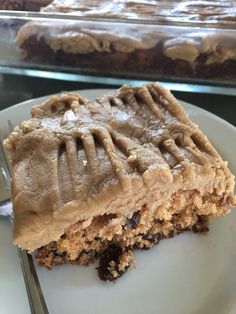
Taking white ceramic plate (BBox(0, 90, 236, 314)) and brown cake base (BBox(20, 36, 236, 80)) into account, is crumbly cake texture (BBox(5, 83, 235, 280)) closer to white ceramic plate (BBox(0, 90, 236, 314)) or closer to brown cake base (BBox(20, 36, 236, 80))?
white ceramic plate (BBox(0, 90, 236, 314))

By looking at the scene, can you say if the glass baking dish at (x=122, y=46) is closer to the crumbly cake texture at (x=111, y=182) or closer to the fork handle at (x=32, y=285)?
the crumbly cake texture at (x=111, y=182)

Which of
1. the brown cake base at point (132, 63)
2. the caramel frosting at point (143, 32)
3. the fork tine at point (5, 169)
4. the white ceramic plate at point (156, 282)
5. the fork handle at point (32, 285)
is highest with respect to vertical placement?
the caramel frosting at point (143, 32)

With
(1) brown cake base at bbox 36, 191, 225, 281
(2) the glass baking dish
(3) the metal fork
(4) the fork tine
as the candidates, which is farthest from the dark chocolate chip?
(2) the glass baking dish

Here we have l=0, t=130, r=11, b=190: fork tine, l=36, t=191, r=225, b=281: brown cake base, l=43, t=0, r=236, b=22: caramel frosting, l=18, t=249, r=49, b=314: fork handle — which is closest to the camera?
l=18, t=249, r=49, b=314: fork handle

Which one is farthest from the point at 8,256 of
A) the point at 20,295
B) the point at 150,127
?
the point at 150,127

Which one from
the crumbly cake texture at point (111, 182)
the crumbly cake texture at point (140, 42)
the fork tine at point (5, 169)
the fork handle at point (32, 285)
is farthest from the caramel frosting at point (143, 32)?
the fork handle at point (32, 285)

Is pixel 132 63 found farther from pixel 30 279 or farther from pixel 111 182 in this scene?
pixel 30 279
